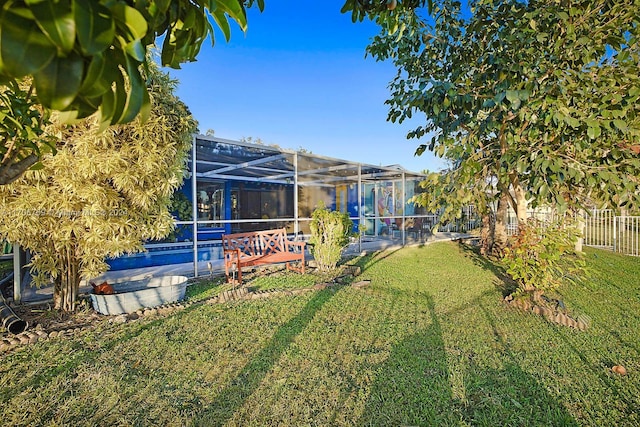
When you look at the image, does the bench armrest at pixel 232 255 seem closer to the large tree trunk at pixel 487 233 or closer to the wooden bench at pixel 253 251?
the wooden bench at pixel 253 251

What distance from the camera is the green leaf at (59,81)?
0.43 m

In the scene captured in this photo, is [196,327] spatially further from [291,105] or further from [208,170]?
[291,105]

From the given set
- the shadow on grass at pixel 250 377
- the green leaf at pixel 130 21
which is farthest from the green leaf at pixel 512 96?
the shadow on grass at pixel 250 377

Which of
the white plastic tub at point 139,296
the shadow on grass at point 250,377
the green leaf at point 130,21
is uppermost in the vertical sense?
the green leaf at point 130,21

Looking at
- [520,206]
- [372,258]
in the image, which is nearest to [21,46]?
[520,206]

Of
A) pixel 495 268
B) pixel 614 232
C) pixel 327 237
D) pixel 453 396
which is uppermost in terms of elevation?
pixel 327 237

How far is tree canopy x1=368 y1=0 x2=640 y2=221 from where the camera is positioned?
2.43 metres

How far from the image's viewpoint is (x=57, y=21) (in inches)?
15.8

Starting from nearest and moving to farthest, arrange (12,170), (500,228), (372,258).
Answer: (12,170) < (372,258) < (500,228)

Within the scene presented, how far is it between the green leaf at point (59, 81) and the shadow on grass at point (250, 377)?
7.87 ft

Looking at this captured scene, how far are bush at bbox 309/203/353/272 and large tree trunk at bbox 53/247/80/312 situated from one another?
4186mm

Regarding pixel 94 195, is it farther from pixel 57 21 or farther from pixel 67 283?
pixel 57 21

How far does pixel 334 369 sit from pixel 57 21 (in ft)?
10.1

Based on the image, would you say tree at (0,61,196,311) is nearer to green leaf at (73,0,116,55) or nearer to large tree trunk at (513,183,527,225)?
green leaf at (73,0,116,55)
